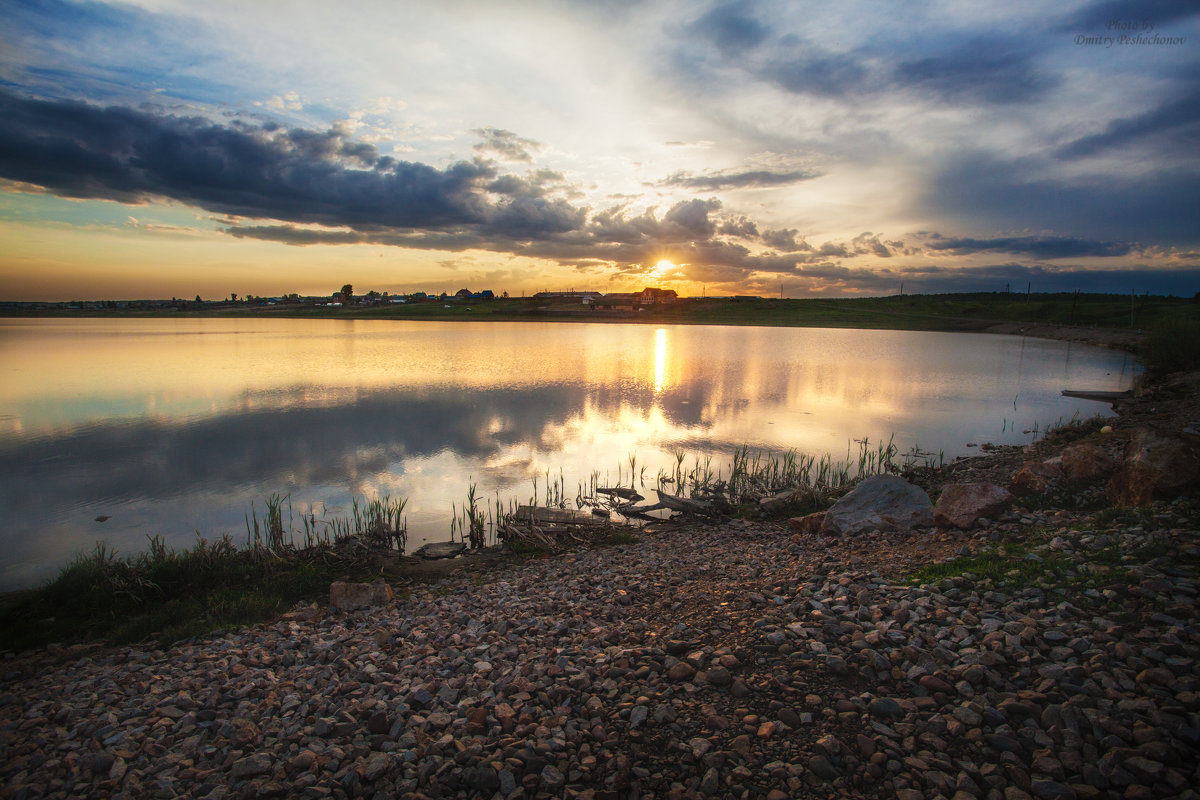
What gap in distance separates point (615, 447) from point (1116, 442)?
15.7 meters

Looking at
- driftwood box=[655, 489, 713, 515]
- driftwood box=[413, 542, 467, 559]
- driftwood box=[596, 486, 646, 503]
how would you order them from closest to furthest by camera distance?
driftwood box=[413, 542, 467, 559] → driftwood box=[655, 489, 713, 515] → driftwood box=[596, 486, 646, 503]

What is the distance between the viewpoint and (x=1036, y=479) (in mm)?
11289

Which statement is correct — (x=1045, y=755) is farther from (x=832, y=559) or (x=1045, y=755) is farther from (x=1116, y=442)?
(x=1116, y=442)

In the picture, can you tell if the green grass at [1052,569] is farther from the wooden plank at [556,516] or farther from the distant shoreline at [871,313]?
the distant shoreline at [871,313]

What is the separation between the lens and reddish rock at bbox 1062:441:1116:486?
36.2 feet

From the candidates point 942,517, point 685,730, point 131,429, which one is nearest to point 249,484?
point 131,429

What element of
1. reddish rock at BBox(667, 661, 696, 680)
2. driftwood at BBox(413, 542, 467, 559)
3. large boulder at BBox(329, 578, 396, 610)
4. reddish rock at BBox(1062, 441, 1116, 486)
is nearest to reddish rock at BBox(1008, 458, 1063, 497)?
reddish rock at BBox(1062, 441, 1116, 486)

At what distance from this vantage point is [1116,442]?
15852 millimetres

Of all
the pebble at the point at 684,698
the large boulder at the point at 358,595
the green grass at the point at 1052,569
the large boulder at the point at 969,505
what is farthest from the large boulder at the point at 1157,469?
the large boulder at the point at 358,595

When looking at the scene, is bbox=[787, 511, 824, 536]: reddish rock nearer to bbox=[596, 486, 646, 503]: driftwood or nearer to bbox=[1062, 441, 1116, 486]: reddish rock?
bbox=[596, 486, 646, 503]: driftwood

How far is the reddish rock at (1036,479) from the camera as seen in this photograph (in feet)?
36.6

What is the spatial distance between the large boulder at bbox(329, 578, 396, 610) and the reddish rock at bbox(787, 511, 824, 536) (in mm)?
8518

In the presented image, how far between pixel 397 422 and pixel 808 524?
20.1 metres

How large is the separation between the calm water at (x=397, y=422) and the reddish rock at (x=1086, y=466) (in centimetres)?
985
